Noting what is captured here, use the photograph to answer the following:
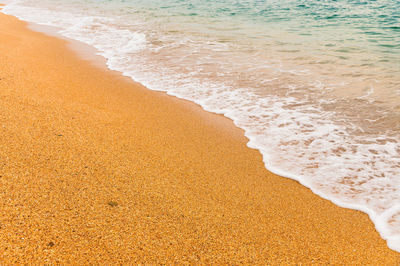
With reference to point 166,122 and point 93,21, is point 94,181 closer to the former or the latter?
point 166,122

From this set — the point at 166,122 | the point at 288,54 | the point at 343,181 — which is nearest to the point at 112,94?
the point at 166,122

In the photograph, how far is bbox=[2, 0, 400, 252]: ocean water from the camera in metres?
2.93

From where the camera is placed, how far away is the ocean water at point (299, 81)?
2.93 m

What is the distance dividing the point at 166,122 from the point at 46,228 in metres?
2.23

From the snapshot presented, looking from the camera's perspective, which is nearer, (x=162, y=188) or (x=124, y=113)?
(x=162, y=188)

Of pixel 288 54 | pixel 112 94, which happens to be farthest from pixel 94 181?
pixel 288 54

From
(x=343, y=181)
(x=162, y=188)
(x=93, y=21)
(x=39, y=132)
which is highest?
(x=93, y=21)

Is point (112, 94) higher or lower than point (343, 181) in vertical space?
higher

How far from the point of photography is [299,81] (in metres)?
5.71

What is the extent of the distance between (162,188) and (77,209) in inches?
27.1

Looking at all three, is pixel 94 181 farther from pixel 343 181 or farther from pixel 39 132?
pixel 343 181

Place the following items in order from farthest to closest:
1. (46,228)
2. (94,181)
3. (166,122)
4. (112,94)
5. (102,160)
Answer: (112,94) → (166,122) → (102,160) → (94,181) → (46,228)

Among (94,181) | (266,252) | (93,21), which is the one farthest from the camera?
(93,21)

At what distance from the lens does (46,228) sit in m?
1.80
